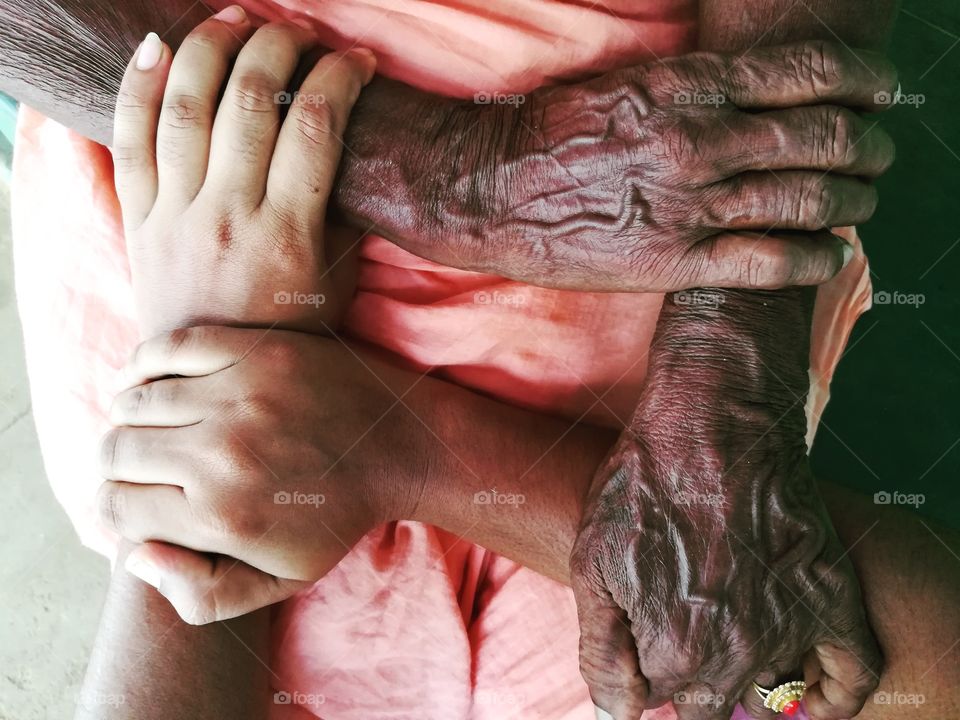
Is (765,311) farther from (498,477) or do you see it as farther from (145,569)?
(145,569)

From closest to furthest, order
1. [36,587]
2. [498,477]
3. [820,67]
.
A: [820,67], [498,477], [36,587]

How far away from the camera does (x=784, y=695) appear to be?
3.41 feet

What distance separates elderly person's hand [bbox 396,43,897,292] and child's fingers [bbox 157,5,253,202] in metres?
0.20

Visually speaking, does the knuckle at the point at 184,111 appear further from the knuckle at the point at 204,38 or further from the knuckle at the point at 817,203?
the knuckle at the point at 817,203

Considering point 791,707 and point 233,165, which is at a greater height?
point 233,165

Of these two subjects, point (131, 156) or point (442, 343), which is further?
point (442, 343)

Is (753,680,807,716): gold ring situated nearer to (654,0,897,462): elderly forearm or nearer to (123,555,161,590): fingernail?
(654,0,897,462): elderly forearm

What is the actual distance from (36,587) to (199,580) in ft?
4.59

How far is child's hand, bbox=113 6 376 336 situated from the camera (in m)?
0.95

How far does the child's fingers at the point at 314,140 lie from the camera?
951 millimetres

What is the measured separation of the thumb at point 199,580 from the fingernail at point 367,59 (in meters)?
0.65

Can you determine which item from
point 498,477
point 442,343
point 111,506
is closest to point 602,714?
point 498,477

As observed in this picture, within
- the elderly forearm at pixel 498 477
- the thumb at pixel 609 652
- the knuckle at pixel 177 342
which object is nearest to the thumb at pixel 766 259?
the elderly forearm at pixel 498 477

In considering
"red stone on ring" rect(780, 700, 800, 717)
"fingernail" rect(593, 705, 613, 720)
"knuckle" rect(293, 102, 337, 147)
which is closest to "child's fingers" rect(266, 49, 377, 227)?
"knuckle" rect(293, 102, 337, 147)
